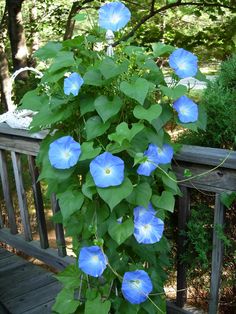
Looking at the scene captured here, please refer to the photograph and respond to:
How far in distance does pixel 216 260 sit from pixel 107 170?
0.67m

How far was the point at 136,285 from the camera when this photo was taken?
1.38 meters

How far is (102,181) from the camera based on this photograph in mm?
1229

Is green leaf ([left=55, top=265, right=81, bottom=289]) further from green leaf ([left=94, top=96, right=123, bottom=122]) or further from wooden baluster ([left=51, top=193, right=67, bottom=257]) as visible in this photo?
green leaf ([left=94, top=96, right=123, bottom=122])

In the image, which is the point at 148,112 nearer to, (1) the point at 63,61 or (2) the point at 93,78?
(2) the point at 93,78

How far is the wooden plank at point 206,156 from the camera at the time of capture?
1.40 m

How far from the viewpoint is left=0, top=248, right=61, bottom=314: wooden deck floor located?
2227mm

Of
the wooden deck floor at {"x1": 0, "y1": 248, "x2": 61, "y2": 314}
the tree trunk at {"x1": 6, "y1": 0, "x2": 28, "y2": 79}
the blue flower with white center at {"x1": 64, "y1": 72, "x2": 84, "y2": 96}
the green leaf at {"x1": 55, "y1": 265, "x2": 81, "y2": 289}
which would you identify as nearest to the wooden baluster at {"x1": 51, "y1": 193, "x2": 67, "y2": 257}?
the wooden deck floor at {"x1": 0, "y1": 248, "x2": 61, "y2": 314}

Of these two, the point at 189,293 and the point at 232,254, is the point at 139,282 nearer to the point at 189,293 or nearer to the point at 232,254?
the point at 232,254

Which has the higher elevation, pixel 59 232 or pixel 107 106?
pixel 107 106

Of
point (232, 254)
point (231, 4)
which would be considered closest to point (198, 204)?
point (232, 254)

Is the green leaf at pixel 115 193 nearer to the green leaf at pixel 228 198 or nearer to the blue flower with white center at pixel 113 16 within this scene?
the green leaf at pixel 228 198

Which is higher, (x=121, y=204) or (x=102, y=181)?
(x=102, y=181)

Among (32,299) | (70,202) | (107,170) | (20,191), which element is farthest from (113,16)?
(32,299)

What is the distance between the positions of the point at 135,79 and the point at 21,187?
55.3 inches
